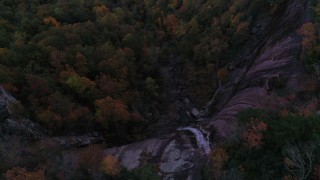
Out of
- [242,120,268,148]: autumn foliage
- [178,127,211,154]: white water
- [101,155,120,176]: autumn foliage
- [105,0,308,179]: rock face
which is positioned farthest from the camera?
[178,127,211,154]: white water

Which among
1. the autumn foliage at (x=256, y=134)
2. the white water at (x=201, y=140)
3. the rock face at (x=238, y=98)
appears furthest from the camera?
the white water at (x=201, y=140)

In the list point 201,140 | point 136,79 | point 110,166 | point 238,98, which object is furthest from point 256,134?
point 136,79

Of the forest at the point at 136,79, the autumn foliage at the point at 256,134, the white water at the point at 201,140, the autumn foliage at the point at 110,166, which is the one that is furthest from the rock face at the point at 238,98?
the autumn foliage at the point at 256,134

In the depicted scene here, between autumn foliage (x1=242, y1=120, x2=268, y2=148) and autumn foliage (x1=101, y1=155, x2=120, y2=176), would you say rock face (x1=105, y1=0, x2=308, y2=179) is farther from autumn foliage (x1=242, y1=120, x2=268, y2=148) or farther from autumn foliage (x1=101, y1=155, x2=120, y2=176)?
autumn foliage (x1=242, y1=120, x2=268, y2=148)

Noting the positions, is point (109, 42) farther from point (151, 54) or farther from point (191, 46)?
point (191, 46)

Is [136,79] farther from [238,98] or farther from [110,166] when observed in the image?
[110,166]

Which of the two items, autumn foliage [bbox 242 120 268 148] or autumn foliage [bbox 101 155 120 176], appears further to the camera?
autumn foliage [bbox 101 155 120 176]

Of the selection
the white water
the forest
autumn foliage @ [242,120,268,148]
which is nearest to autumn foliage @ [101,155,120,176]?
the forest

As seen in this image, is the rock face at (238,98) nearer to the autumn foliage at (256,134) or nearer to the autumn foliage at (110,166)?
the autumn foliage at (110,166)

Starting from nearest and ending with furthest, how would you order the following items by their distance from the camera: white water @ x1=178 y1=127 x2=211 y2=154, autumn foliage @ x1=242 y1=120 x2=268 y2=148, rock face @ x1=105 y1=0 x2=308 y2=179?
autumn foliage @ x1=242 y1=120 x2=268 y2=148 < rock face @ x1=105 y1=0 x2=308 y2=179 < white water @ x1=178 y1=127 x2=211 y2=154
